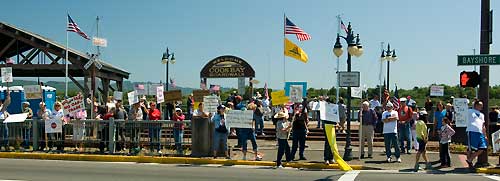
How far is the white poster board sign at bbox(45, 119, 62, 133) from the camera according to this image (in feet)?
57.1

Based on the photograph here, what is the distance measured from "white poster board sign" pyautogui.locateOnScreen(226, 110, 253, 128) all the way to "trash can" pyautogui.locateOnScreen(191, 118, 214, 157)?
2.63ft

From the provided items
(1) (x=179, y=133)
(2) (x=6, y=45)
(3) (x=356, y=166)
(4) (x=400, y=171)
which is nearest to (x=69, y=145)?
(1) (x=179, y=133)

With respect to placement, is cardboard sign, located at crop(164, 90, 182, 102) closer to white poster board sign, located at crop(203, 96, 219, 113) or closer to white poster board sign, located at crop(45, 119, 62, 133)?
white poster board sign, located at crop(203, 96, 219, 113)

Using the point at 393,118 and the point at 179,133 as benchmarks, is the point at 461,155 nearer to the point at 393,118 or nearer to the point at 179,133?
the point at 393,118

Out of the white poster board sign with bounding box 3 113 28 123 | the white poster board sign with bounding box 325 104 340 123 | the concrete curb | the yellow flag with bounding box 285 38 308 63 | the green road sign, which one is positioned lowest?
the concrete curb

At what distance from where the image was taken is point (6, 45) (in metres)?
30.4

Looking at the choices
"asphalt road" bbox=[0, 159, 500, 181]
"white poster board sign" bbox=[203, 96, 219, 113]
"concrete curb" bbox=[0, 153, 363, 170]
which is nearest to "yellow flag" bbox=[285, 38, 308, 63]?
"white poster board sign" bbox=[203, 96, 219, 113]

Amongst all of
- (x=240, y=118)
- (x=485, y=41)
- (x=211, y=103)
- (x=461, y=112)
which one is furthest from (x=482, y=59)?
(x=211, y=103)

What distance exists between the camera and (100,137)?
17.4 m

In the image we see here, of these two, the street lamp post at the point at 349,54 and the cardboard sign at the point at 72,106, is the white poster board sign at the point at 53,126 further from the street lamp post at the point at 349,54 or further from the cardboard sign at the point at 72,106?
the street lamp post at the point at 349,54

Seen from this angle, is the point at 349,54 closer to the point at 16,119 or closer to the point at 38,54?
the point at 16,119

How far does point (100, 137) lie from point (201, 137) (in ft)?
11.0

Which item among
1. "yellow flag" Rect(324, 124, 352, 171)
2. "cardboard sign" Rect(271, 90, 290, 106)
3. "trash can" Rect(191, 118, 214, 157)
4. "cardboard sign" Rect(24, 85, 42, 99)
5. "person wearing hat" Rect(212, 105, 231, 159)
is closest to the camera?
"yellow flag" Rect(324, 124, 352, 171)

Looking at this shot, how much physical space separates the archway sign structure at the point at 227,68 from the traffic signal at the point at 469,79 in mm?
10731
